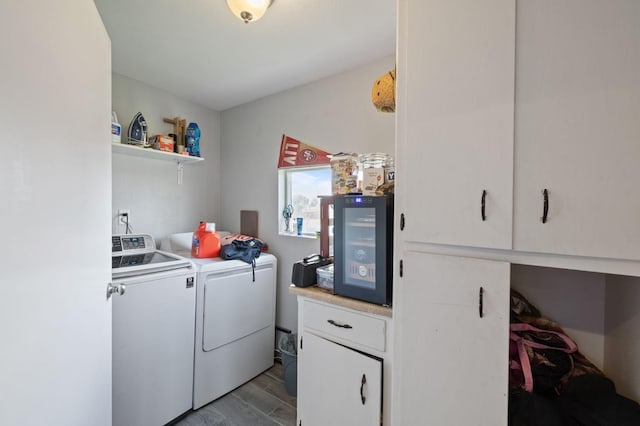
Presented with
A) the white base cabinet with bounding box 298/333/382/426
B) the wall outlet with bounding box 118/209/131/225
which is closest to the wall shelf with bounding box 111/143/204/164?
the wall outlet with bounding box 118/209/131/225

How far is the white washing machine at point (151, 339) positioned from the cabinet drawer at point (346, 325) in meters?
0.97

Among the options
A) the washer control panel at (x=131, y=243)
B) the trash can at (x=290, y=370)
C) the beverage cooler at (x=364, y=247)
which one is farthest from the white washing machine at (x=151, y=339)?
the beverage cooler at (x=364, y=247)

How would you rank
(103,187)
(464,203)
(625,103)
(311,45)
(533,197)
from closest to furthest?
(625,103), (533,197), (464,203), (103,187), (311,45)

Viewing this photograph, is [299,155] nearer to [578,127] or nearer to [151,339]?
[151,339]

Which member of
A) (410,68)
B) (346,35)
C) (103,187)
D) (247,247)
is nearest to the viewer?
(410,68)

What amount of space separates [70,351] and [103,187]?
66cm

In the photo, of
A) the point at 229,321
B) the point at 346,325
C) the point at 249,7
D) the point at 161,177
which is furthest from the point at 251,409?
the point at 249,7

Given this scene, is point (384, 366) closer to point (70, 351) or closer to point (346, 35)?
point (70, 351)

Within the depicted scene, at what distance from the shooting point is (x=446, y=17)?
36.7 inches

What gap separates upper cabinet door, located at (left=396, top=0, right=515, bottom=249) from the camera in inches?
33.4

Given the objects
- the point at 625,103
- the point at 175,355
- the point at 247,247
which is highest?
the point at 625,103

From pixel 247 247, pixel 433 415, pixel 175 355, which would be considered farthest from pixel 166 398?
pixel 433 415

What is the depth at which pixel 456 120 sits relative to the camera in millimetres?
926

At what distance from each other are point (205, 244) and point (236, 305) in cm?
58
